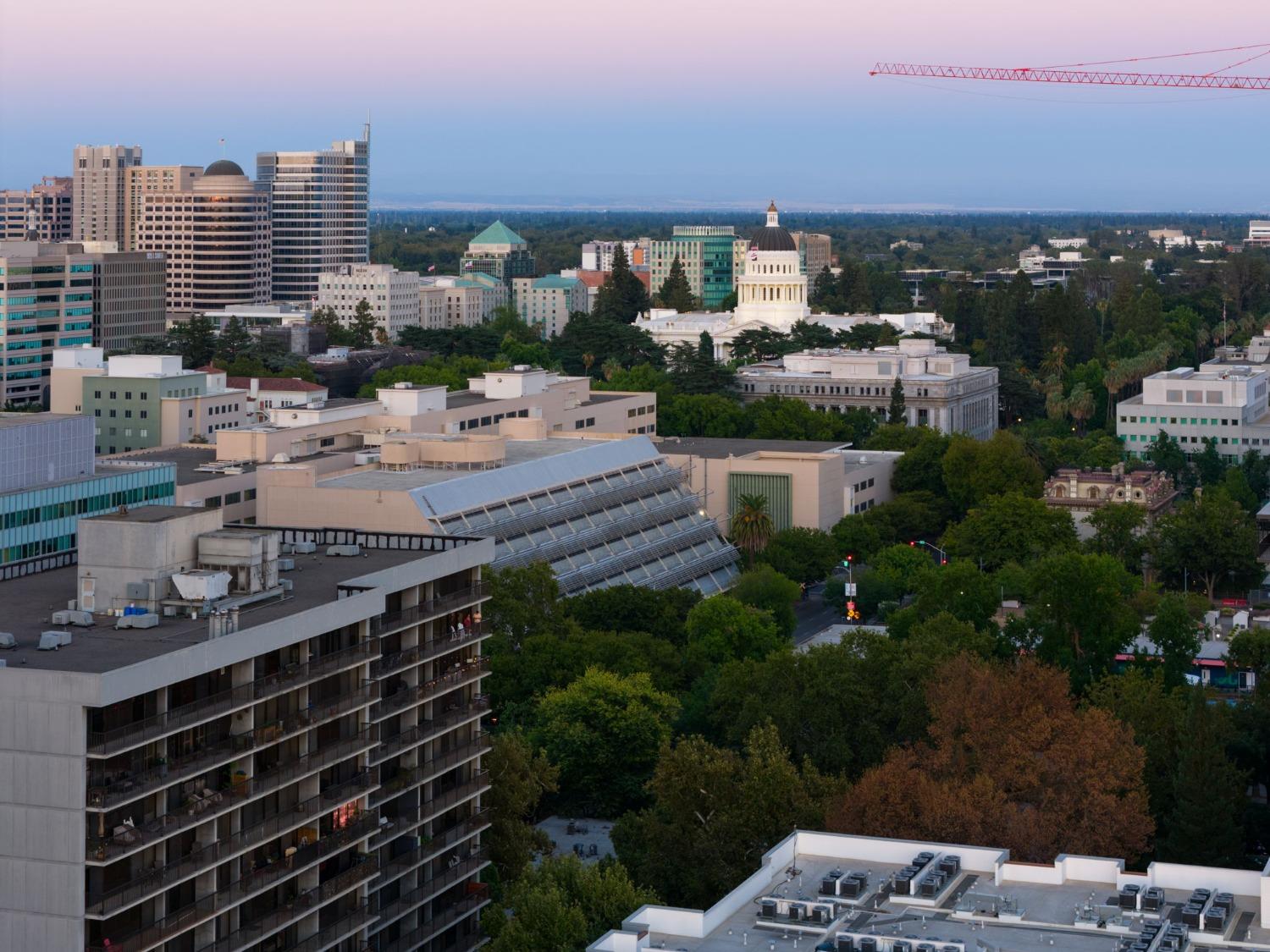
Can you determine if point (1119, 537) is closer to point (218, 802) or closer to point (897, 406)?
point (897, 406)

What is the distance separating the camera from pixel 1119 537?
106 m

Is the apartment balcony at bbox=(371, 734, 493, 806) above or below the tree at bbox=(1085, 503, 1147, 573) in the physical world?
above

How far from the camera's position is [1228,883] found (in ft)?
137

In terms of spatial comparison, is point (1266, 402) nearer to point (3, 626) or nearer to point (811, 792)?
point (811, 792)

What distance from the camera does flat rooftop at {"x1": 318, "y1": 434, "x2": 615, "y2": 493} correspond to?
89.0m

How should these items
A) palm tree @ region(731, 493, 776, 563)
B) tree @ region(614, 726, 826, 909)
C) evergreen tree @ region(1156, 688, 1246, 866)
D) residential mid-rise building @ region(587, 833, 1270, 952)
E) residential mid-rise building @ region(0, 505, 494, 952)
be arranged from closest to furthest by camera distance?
residential mid-rise building @ region(587, 833, 1270, 952) → residential mid-rise building @ region(0, 505, 494, 952) → tree @ region(614, 726, 826, 909) → evergreen tree @ region(1156, 688, 1246, 866) → palm tree @ region(731, 493, 776, 563)

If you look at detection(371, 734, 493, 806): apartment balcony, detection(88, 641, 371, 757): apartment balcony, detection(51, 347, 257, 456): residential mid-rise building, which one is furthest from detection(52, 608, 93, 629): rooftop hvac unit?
detection(51, 347, 257, 456): residential mid-rise building

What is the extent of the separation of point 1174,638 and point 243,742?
44.2m

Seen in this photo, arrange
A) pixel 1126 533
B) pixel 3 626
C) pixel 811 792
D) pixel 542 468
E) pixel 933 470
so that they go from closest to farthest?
1. pixel 3 626
2. pixel 811 792
3. pixel 542 468
4. pixel 1126 533
5. pixel 933 470

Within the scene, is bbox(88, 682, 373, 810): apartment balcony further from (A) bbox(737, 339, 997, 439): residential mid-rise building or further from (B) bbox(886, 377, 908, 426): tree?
(A) bbox(737, 339, 997, 439): residential mid-rise building

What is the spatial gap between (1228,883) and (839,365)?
11925cm

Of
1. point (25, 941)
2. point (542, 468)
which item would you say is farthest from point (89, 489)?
point (25, 941)

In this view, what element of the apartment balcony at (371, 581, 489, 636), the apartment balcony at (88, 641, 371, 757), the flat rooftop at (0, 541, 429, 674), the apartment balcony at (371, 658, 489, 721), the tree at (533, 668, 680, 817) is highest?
the flat rooftop at (0, 541, 429, 674)

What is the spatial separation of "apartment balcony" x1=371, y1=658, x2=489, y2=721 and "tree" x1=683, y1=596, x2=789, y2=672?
84.8ft
